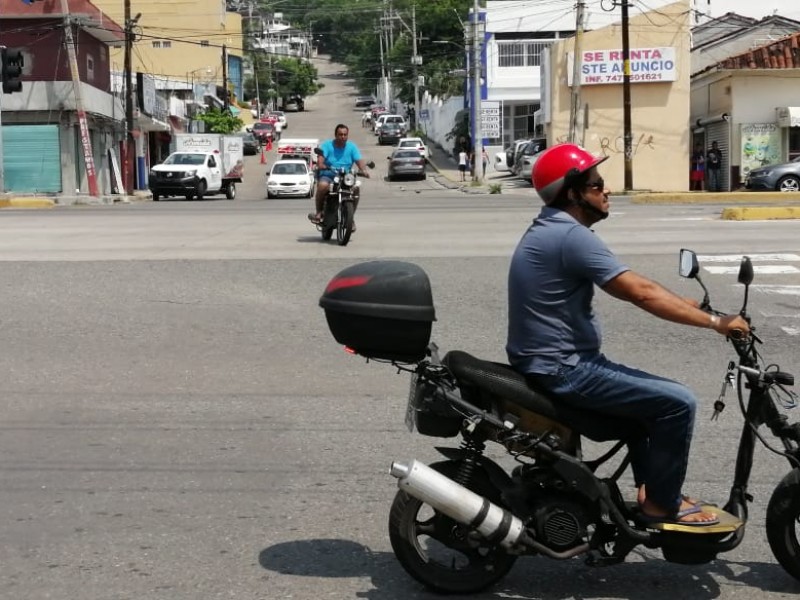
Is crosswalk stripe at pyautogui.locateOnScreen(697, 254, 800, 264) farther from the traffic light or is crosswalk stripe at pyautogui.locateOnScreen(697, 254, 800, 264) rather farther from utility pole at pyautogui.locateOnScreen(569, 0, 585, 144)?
utility pole at pyautogui.locateOnScreen(569, 0, 585, 144)

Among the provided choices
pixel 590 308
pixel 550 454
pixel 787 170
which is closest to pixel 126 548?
pixel 550 454

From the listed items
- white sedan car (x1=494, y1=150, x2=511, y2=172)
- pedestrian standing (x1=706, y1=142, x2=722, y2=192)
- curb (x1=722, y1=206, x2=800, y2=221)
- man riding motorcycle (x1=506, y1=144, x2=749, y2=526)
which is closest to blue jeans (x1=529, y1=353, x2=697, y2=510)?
man riding motorcycle (x1=506, y1=144, x2=749, y2=526)

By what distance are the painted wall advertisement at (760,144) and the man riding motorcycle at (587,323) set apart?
132 feet

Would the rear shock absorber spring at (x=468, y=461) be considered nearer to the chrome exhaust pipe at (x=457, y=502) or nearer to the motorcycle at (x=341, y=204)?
the chrome exhaust pipe at (x=457, y=502)

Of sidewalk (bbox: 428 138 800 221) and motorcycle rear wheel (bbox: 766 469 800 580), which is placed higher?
sidewalk (bbox: 428 138 800 221)

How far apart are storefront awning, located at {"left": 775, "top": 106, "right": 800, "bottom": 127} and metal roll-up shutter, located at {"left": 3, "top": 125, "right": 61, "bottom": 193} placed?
27.0m

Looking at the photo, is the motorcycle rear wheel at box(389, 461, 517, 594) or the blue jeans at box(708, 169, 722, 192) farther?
the blue jeans at box(708, 169, 722, 192)

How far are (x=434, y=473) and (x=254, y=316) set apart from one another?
6.83 meters

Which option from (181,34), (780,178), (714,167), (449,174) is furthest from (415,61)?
(780,178)

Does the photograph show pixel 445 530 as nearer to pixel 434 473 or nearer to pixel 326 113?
pixel 434 473

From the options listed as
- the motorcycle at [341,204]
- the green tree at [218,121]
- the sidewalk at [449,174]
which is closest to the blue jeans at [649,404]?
the motorcycle at [341,204]

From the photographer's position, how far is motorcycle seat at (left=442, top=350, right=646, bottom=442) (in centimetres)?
437

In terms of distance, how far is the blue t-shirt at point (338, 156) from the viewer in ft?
52.5

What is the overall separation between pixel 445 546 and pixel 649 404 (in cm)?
102
